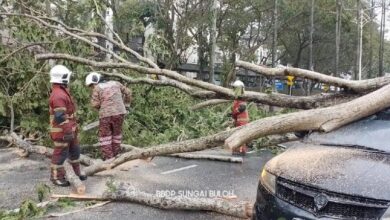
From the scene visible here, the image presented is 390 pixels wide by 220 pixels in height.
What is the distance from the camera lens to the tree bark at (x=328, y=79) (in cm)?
551

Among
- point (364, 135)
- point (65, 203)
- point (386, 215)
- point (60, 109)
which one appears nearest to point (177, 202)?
point (65, 203)

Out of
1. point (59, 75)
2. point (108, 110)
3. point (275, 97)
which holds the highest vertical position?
point (59, 75)

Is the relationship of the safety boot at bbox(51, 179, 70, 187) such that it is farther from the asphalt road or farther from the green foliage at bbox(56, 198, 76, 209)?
the green foliage at bbox(56, 198, 76, 209)

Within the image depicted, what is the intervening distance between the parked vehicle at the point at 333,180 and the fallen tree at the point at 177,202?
1245 millimetres

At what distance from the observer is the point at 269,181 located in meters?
3.75

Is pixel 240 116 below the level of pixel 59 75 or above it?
below

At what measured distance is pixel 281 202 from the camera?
136 inches

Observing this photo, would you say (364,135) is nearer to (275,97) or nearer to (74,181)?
(275,97)

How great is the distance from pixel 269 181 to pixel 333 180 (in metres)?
0.56

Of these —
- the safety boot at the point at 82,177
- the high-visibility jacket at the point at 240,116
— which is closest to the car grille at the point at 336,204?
the safety boot at the point at 82,177

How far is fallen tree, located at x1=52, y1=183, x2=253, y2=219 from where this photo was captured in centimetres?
520

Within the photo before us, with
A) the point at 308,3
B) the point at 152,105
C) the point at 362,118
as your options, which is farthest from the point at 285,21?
the point at 362,118

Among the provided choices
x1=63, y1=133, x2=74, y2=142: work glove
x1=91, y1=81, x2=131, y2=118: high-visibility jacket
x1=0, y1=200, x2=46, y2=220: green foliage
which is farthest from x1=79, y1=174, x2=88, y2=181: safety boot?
x1=0, y1=200, x2=46, y2=220: green foliage

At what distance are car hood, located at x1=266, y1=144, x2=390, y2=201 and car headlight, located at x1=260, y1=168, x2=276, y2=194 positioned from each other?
0.11ft
